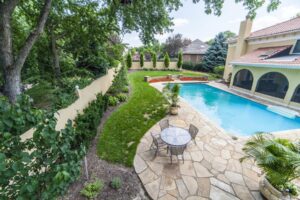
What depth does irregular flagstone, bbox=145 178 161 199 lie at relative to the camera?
3.38 meters

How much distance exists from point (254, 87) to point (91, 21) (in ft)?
47.1

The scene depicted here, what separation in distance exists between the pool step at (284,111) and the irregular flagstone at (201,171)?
9050 millimetres

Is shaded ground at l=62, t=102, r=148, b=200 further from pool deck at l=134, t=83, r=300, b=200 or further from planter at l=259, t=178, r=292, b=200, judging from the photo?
planter at l=259, t=178, r=292, b=200

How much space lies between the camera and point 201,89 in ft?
54.1

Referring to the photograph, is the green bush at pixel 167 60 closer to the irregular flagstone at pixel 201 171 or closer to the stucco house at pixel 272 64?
the stucco house at pixel 272 64

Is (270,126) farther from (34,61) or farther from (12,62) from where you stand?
(34,61)

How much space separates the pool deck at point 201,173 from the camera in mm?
3482

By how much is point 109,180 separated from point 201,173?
2541 mm

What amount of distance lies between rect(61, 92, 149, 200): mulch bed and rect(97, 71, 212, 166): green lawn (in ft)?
0.79

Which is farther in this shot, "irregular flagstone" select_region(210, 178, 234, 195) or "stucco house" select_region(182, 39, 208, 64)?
"stucco house" select_region(182, 39, 208, 64)

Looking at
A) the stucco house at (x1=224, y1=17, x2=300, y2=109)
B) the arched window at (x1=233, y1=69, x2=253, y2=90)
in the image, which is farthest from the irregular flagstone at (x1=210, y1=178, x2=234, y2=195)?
the arched window at (x1=233, y1=69, x2=253, y2=90)

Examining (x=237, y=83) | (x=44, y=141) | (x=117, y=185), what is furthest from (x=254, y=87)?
(x=44, y=141)

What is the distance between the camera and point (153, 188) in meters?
3.55

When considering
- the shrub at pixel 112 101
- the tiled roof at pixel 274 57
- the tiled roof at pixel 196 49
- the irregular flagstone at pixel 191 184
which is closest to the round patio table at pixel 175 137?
the irregular flagstone at pixel 191 184
